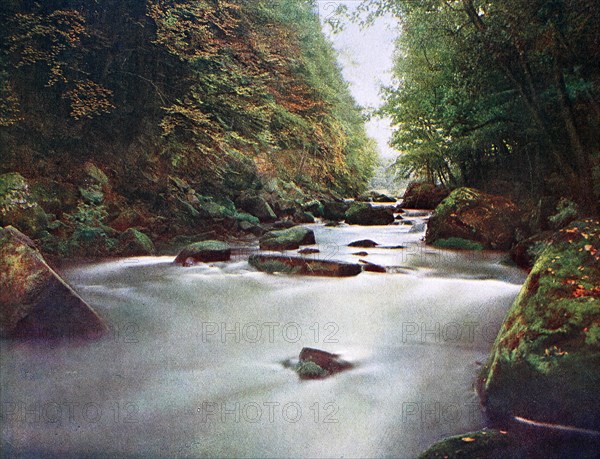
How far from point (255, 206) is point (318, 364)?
30.2 feet

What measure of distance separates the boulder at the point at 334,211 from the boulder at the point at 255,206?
3.53 meters

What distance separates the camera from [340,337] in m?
3.38

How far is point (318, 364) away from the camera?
277 cm

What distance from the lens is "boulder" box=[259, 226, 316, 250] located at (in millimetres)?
7090

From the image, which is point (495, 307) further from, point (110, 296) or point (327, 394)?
point (110, 296)

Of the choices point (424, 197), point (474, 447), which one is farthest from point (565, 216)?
point (424, 197)

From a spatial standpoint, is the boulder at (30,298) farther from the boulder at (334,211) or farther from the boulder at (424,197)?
the boulder at (424,197)

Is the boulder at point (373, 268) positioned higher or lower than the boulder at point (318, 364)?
higher

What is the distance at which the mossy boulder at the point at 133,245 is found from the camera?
6.21 meters

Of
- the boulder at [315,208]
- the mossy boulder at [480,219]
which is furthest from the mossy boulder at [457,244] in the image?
the boulder at [315,208]

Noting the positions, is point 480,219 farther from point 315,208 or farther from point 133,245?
point 315,208

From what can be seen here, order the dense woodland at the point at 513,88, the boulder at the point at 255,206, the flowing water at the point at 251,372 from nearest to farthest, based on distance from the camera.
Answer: the flowing water at the point at 251,372, the dense woodland at the point at 513,88, the boulder at the point at 255,206

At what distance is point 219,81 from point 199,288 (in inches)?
176

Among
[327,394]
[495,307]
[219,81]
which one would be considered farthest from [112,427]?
[219,81]
